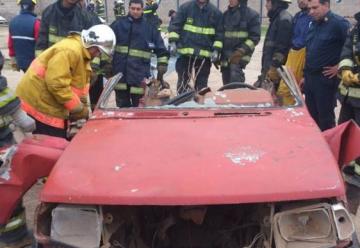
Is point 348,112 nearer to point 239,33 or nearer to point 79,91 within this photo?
point 79,91

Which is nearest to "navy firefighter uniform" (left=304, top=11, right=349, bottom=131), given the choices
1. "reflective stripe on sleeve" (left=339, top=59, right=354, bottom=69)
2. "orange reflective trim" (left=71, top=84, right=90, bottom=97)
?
"reflective stripe on sleeve" (left=339, top=59, right=354, bottom=69)

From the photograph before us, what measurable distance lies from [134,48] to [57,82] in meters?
2.38

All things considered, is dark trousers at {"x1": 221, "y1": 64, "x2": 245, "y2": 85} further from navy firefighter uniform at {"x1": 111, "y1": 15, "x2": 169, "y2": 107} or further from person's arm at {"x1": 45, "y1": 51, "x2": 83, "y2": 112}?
person's arm at {"x1": 45, "y1": 51, "x2": 83, "y2": 112}

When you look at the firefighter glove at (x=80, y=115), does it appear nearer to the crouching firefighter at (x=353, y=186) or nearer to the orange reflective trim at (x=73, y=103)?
the orange reflective trim at (x=73, y=103)

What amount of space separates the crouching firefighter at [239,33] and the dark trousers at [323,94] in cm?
158

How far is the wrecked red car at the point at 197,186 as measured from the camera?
240 centimetres

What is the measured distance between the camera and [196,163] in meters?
2.65

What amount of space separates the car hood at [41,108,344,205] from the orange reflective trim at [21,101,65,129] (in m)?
1.39

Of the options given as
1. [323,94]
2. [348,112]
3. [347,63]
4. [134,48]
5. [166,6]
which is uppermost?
[347,63]

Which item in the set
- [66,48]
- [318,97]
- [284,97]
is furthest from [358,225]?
[66,48]

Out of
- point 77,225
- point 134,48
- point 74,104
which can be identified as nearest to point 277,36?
point 134,48

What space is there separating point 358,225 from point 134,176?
2.52m

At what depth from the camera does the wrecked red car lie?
7.89 feet

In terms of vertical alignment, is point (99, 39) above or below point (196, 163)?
above
